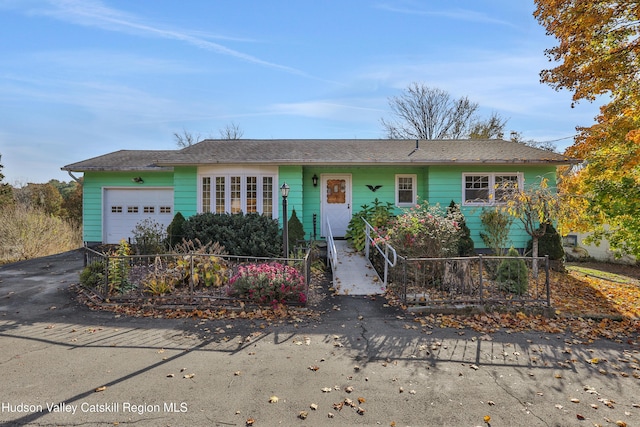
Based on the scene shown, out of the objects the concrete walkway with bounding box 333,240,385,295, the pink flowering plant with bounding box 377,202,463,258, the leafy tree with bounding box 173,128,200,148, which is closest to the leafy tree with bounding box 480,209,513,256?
the pink flowering plant with bounding box 377,202,463,258

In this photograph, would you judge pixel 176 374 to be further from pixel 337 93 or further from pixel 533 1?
pixel 337 93

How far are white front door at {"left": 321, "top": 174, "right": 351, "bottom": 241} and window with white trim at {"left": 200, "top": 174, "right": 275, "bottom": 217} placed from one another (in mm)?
2007

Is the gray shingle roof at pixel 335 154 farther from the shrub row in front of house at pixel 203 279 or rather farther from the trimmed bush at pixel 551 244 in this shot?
the shrub row in front of house at pixel 203 279

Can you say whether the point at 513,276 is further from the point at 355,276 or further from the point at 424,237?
the point at 355,276

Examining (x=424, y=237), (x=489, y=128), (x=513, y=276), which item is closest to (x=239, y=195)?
(x=424, y=237)

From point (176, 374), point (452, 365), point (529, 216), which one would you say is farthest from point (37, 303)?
point (529, 216)

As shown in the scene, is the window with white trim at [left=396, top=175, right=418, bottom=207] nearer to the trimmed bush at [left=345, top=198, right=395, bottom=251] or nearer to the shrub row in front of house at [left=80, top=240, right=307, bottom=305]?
the trimmed bush at [left=345, top=198, right=395, bottom=251]

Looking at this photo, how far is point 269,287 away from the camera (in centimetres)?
624

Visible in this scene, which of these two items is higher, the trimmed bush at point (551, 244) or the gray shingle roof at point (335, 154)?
the gray shingle roof at point (335, 154)

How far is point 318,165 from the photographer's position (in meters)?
11.1

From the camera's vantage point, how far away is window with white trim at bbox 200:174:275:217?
11.2 metres

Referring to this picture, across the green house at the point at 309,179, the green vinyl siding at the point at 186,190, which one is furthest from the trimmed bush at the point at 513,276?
the green vinyl siding at the point at 186,190

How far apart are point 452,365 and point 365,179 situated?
27.7ft

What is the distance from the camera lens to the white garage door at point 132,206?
1334 centimetres
